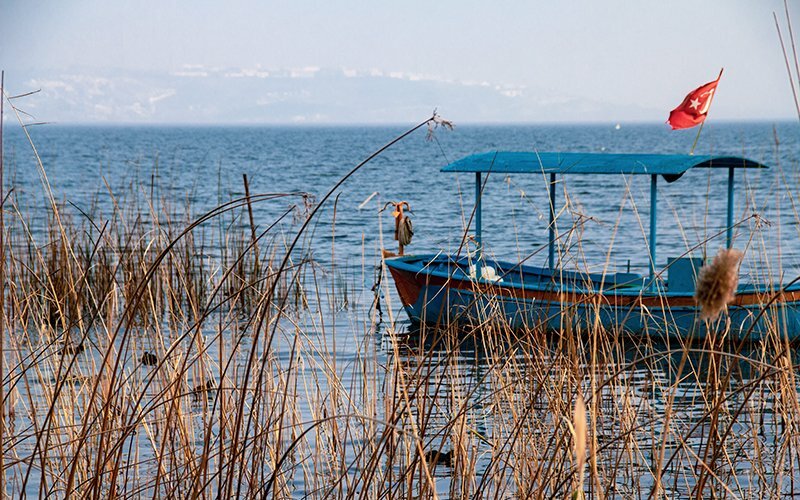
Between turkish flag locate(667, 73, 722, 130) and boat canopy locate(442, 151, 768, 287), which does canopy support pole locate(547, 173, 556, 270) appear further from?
turkish flag locate(667, 73, 722, 130)

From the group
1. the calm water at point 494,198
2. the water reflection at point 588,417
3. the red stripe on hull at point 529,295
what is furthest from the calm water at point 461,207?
the red stripe on hull at point 529,295

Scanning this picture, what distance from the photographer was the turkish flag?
611cm

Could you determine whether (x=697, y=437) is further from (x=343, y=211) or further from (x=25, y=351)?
(x=343, y=211)

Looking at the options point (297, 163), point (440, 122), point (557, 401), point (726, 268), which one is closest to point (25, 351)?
point (557, 401)

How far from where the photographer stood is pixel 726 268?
115 centimetres

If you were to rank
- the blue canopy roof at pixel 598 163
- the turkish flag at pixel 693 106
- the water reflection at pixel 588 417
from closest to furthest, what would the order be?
the water reflection at pixel 588 417, the turkish flag at pixel 693 106, the blue canopy roof at pixel 598 163

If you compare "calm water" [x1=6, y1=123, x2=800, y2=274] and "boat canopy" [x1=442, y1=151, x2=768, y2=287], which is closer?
"boat canopy" [x1=442, y1=151, x2=768, y2=287]

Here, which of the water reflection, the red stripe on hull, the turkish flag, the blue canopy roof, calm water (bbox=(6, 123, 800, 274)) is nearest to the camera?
the water reflection

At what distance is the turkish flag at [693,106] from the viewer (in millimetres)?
6105

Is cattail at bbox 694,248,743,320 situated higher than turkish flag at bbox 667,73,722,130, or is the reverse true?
turkish flag at bbox 667,73,722,130

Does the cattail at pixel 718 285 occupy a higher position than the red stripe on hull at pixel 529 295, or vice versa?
the cattail at pixel 718 285

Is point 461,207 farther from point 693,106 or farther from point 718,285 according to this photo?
point 693,106

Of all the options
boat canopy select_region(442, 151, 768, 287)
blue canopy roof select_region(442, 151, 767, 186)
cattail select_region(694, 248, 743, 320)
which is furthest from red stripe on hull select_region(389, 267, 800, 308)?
cattail select_region(694, 248, 743, 320)

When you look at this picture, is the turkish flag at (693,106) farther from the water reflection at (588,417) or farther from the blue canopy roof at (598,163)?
the water reflection at (588,417)
